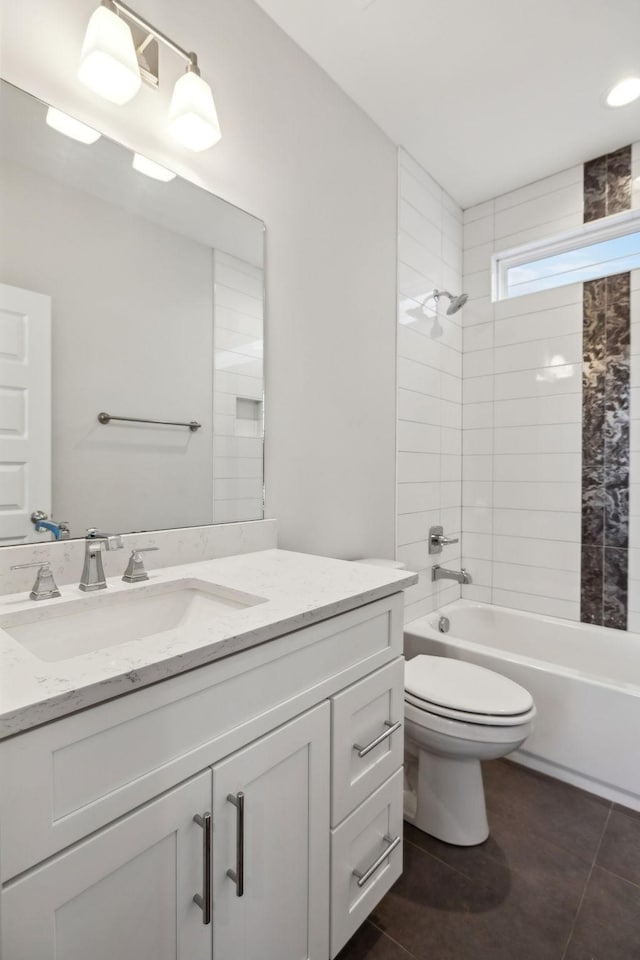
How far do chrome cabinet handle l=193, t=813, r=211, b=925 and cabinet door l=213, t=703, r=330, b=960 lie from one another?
0.02 m

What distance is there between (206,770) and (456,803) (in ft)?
3.81

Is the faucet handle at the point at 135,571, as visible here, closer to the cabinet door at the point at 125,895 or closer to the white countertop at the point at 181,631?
the white countertop at the point at 181,631

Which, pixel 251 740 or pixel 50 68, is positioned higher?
pixel 50 68

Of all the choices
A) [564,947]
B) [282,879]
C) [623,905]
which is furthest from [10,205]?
[623,905]

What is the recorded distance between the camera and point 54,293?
1065 millimetres

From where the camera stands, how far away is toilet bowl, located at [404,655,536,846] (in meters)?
1.42

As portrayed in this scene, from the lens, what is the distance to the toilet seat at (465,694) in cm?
142

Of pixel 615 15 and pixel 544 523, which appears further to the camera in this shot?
pixel 544 523

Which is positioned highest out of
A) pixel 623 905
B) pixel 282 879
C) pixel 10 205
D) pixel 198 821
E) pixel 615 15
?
pixel 615 15

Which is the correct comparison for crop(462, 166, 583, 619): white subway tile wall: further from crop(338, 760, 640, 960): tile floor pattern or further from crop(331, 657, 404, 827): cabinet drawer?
crop(331, 657, 404, 827): cabinet drawer

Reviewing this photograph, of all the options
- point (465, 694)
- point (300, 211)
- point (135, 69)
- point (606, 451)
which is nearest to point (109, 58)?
point (135, 69)

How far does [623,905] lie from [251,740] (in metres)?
1.29

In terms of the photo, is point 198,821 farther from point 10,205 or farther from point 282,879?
point 10,205

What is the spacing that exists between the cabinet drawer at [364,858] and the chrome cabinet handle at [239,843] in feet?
0.91
